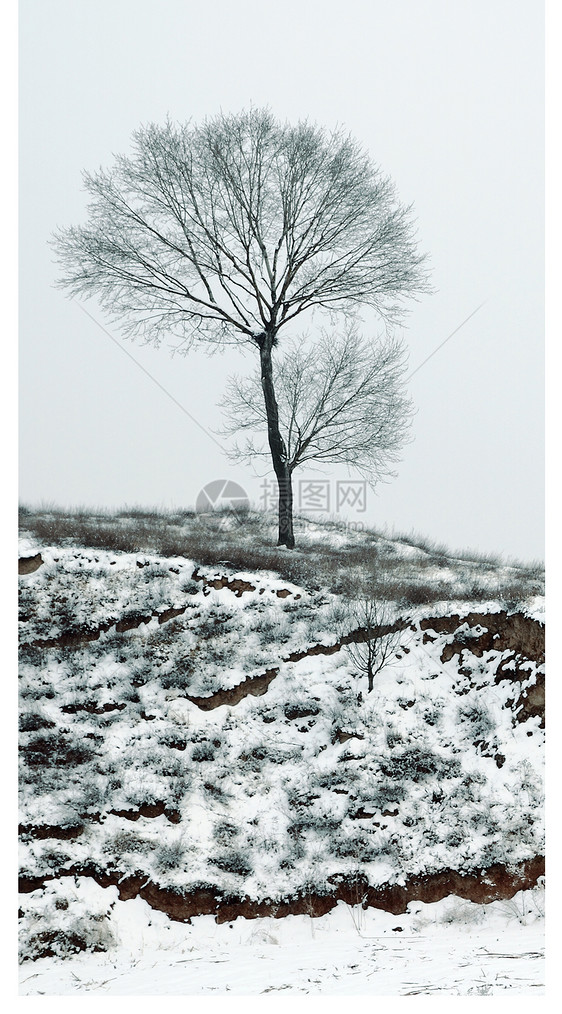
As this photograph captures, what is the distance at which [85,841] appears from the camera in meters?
8.92

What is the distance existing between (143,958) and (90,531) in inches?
416

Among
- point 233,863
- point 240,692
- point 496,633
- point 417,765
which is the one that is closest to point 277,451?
point 496,633

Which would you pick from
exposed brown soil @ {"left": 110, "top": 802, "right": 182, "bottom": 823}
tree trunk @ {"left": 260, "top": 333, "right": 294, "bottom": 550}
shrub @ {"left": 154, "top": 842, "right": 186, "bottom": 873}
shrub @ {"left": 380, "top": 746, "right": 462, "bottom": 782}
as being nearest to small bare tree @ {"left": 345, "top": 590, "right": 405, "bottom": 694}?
shrub @ {"left": 380, "top": 746, "right": 462, "bottom": 782}

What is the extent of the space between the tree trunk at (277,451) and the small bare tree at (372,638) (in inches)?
215

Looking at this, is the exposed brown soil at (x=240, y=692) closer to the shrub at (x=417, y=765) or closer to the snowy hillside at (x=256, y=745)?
the snowy hillside at (x=256, y=745)

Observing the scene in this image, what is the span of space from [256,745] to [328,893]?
2437 millimetres

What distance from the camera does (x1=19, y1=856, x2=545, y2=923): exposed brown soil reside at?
8.36 meters

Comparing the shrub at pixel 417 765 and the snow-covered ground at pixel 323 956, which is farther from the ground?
the shrub at pixel 417 765

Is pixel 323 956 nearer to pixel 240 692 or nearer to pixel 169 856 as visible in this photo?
pixel 169 856

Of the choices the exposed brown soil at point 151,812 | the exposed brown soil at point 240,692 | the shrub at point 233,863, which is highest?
the exposed brown soil at point 240,692

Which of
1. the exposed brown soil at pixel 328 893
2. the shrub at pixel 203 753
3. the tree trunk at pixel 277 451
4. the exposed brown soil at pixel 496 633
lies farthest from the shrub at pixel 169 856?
the tree trunk at pixel 277 451

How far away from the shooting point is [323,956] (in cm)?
752

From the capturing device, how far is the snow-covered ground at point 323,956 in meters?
6.79
